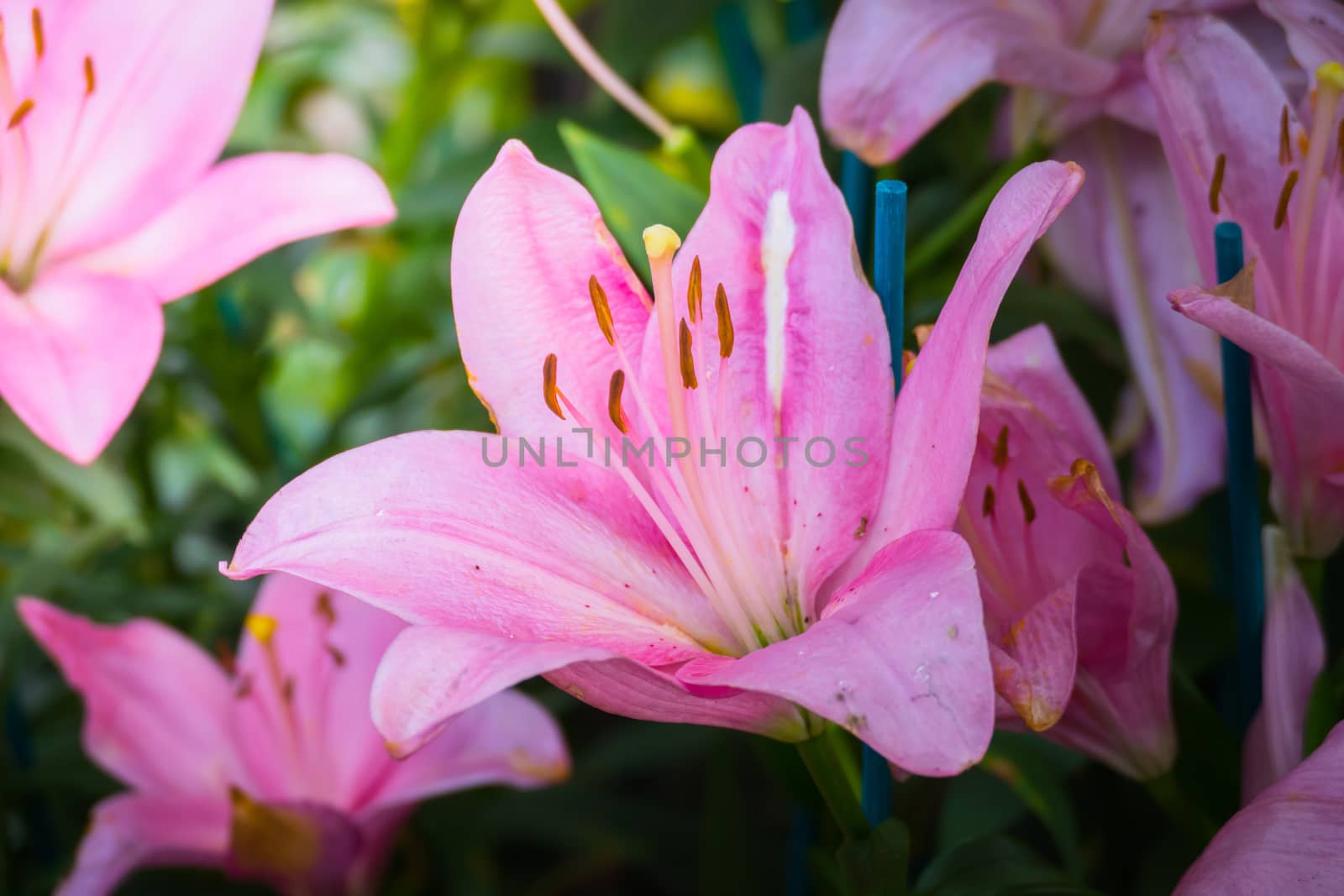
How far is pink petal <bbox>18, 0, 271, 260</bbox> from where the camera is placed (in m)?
0.44

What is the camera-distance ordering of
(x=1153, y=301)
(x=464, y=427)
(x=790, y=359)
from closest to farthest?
(x=790, y=359), (x=1153, y=301), (x=464, y=427)

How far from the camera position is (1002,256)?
30 centimetres

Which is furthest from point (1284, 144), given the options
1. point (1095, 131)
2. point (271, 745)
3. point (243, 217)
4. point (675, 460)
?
point (271, 745)

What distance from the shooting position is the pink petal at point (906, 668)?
26 cm

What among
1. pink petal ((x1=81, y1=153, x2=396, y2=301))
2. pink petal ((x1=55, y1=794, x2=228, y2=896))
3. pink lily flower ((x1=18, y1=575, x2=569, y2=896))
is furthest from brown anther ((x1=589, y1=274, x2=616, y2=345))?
pink petal ((x1=55, y1=794, x2=228, y2=896))

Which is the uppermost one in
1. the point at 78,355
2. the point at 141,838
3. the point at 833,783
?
the point at 78,355

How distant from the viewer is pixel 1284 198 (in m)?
0.39

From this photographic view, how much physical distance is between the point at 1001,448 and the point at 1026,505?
2 centimetres

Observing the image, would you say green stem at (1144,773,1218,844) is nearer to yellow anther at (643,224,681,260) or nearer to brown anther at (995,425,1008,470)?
brown anther at (995,425,1008,470)

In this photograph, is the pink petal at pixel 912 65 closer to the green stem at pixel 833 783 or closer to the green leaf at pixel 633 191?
the green leaf at pixel 633 191

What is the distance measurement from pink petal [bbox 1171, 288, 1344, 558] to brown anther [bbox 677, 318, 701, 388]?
14cm

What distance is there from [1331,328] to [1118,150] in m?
0.14

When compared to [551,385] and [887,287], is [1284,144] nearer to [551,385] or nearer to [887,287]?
[887,287]

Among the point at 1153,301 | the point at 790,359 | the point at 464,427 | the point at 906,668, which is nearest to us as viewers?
the point at 906,668
